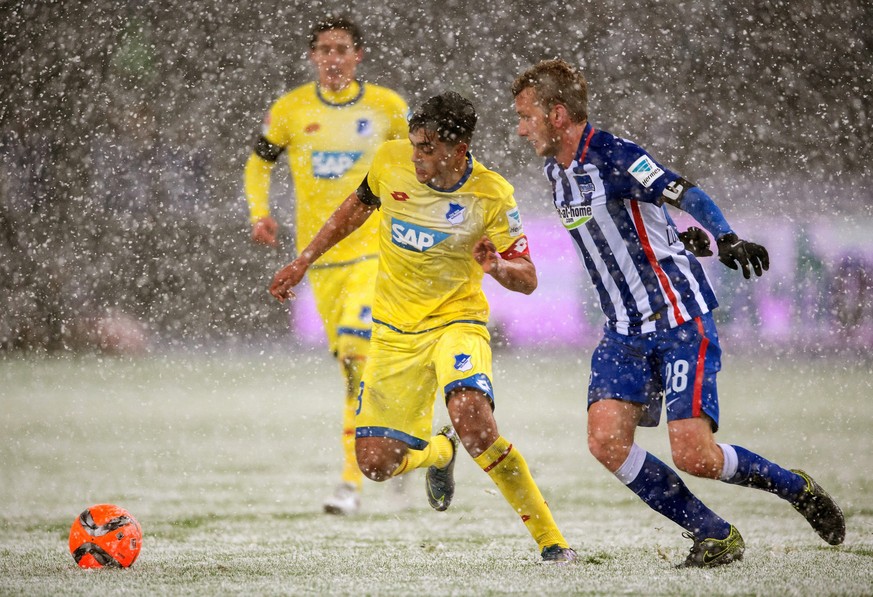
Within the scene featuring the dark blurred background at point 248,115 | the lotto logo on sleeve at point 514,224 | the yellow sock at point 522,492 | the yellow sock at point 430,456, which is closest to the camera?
the yellow sock at point 522,492

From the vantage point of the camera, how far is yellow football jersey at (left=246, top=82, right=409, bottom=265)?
4922 millimetres

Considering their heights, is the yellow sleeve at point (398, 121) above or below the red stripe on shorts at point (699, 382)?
above

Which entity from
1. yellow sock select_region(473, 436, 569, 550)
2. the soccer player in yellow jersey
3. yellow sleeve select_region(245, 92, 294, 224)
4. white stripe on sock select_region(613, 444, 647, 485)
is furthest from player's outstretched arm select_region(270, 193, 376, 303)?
yellow sleeve select_region(245, 92, 294, 224)

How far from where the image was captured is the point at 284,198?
15922 millimetres

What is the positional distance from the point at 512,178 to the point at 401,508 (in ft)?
41.8

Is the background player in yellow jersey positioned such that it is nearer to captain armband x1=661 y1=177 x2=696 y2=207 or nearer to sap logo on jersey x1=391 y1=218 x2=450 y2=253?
sap logo on jersey x1=391 y1=218 x2=450 y2=253

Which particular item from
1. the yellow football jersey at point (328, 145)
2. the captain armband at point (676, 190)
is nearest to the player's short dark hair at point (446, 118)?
the captain armband at point (676, 190)

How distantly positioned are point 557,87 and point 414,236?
691 mm

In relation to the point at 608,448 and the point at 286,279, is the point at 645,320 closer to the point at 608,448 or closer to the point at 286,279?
the point at 608,448

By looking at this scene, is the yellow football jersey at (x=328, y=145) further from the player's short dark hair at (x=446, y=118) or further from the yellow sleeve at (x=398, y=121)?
the player's short dark hair at (x=446, y=118)

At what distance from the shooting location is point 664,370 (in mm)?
3238

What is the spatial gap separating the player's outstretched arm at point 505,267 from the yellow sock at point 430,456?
76 cm

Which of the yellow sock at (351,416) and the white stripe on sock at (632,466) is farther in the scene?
the yellow sock at (351,416)

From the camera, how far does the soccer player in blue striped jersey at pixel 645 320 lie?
3189 millimetres
